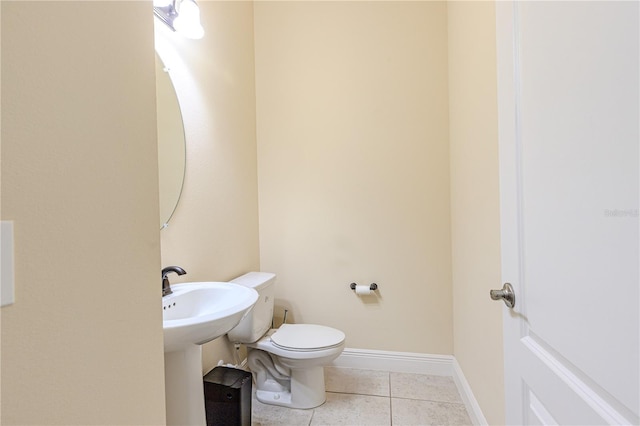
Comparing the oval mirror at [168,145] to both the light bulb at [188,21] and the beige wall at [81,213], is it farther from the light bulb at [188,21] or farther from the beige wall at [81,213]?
the beige wall at [81,213]

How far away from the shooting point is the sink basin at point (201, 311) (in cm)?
100

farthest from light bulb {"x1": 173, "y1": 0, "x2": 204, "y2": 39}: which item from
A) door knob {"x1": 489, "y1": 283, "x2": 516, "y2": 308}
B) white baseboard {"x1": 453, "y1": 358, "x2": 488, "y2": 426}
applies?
white baseboard {"x1": 453, "y1": 358, "x2": 488, "y2": 426}

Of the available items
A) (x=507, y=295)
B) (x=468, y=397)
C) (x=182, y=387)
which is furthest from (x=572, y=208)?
(x=468, y=397)

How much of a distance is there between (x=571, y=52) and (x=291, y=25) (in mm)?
2213

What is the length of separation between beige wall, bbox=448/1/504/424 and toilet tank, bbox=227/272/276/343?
3.94 ft

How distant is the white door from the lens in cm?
45

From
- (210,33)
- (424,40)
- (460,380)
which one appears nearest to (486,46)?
(424,40)

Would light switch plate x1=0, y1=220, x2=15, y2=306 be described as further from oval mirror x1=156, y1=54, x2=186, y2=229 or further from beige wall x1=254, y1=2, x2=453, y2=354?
beige wall x1=254, y1=2, x2=453, y2=354

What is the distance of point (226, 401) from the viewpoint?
143 cm

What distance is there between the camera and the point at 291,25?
2.33m

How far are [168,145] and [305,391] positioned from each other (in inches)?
61.3

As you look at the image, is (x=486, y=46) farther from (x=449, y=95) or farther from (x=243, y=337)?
(x=243, y=337)

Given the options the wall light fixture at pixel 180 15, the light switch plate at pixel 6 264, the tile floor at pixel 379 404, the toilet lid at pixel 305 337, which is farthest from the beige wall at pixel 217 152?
the light switch plate at pixel 6 264

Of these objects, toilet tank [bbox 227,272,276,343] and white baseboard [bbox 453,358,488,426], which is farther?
toilet tank [bbox 227,272,276,343]
